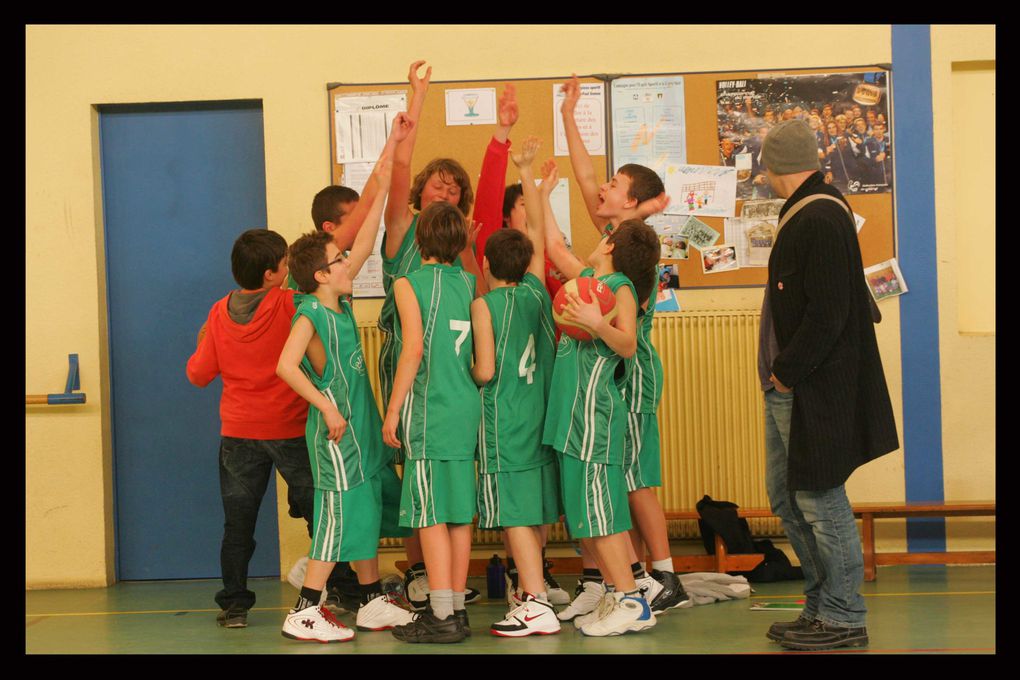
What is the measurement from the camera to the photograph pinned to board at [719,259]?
5023mm

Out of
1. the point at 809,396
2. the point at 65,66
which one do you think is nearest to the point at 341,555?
the point at 809,396

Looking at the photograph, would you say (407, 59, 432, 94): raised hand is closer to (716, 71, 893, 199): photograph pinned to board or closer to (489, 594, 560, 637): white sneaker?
(716, 71, 893, 199): photograph pinned to board

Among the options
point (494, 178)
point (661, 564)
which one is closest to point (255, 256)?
point (494, 178)

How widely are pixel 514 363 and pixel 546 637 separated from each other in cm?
98

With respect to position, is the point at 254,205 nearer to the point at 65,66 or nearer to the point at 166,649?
the point at 65,66

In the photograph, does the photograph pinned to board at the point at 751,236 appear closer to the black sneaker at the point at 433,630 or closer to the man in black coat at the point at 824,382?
the man in black coat at the point at 824,382

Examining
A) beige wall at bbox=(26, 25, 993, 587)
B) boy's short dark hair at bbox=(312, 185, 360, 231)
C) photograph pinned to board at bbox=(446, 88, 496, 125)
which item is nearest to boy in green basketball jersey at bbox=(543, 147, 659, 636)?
boy's short dark hair at bbox=(312, 185, 360, 231)

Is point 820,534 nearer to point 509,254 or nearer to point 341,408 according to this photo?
point 509,254

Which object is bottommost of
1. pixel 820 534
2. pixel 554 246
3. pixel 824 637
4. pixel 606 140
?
pixel 824 637

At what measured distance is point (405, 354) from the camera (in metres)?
3.54

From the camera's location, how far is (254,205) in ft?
17.2

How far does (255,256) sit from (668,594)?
209cm

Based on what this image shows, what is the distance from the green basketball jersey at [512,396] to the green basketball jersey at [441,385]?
9 cm

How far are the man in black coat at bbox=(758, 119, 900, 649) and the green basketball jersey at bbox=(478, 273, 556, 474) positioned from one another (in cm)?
87
